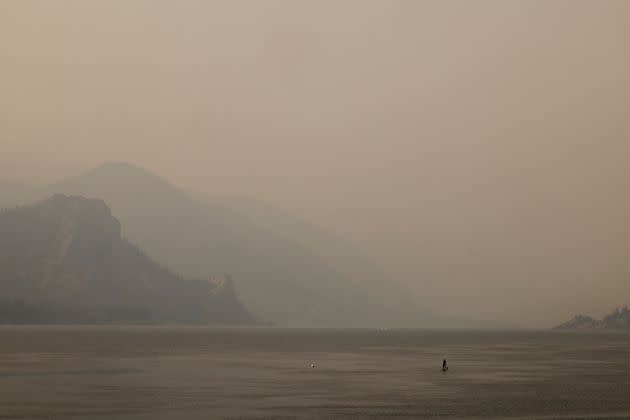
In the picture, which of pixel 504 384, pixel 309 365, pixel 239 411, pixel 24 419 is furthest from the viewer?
pixel 309 365

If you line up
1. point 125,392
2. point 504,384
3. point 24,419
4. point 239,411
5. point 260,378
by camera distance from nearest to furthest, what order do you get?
point 24,419
point 239,411
point 125,392
point 504,384
point 260,378

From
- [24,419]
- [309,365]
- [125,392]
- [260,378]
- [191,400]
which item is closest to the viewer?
[24,419]

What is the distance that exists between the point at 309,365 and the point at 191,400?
61688mm

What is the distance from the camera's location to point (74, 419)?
2660 inches

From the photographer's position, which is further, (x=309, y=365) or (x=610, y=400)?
(x=309, y=365)

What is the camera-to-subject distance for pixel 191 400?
82.6 metres

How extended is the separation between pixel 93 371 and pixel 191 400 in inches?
1707

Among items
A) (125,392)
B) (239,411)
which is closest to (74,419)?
(239,411)

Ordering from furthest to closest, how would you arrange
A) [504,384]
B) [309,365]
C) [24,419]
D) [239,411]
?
[309,365] < [504,384] < [239,411] < [24,419]

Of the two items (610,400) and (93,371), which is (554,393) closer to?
(610,400)

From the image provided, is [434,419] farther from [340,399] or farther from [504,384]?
[504,384]

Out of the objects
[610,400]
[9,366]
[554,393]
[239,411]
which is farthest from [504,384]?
[9,366]

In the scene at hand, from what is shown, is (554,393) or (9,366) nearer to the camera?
(554,393)

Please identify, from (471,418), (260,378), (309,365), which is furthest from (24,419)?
(309,365)
